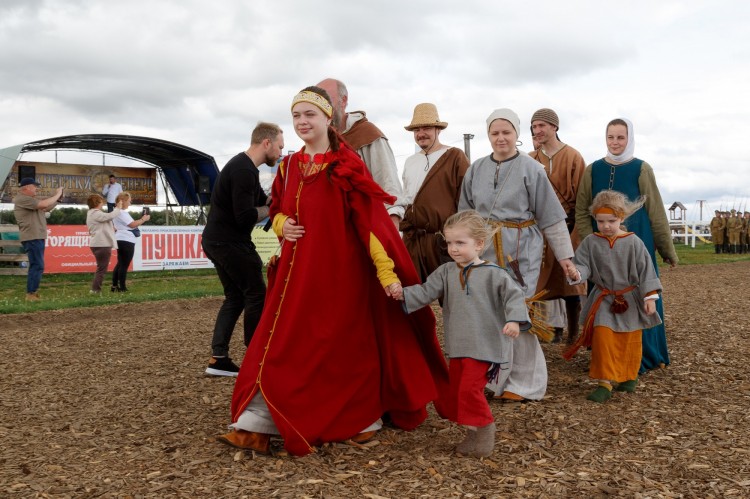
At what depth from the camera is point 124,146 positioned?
867 inches

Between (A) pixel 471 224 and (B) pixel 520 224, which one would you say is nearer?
(A) pixel 471 224

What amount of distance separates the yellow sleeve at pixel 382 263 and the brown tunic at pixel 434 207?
1377mm

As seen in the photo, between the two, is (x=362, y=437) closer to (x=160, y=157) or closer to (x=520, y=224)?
(x=520, y=224)

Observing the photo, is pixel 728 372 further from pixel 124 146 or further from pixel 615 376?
pixel 124 146

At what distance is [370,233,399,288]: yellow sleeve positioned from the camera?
12.0 feet

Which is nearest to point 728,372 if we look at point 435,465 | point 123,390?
point 435,465

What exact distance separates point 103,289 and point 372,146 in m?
10.4

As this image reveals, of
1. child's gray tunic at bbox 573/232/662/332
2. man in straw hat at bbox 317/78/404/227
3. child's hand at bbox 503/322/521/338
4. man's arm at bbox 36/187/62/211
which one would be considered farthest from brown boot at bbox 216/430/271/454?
man's arm at bbox 36/187/62/211

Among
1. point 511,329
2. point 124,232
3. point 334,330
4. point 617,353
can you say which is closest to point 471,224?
point 511,329

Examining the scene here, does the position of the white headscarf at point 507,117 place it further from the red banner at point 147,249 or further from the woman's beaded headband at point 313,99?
the red banner at point 147,249

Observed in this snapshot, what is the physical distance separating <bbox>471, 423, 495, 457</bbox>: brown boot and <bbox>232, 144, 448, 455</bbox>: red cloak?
403mm

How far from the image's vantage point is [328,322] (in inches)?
144

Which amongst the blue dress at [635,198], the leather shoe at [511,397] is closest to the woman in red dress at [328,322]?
the leather shoe at [511,397]

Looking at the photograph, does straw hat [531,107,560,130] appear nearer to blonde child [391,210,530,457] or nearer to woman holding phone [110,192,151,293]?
blonde child [391,210,530,457]
